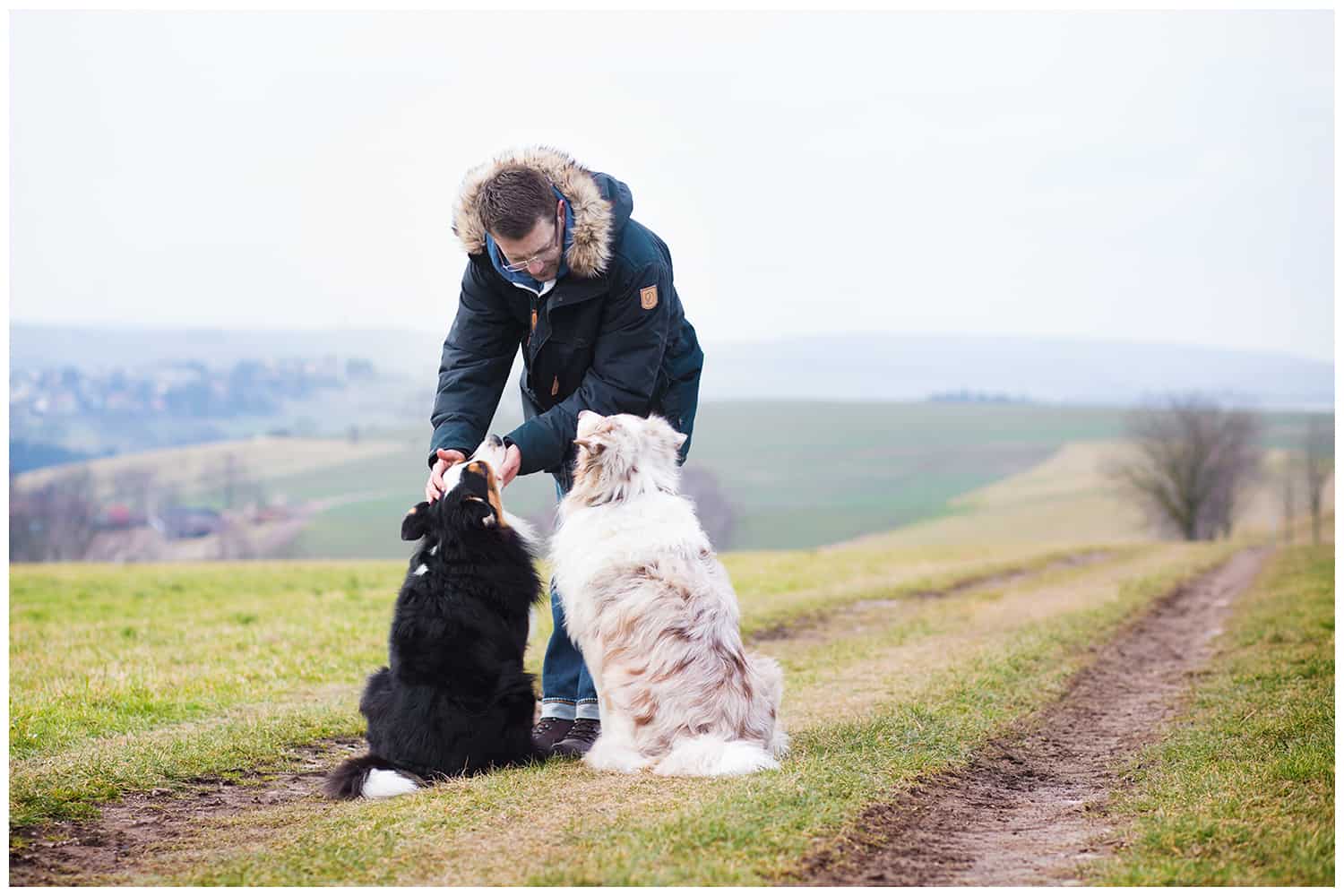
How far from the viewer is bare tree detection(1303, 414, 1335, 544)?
74812 mm

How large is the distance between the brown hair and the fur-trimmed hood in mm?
162

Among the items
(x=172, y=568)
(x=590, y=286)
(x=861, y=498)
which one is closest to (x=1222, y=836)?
(x=590, y=286)

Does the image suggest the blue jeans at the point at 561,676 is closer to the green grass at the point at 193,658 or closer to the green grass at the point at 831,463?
the green grass at the point at 193,658

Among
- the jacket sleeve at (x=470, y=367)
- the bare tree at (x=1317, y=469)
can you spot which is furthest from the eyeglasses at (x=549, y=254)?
the bare tree at (x=1317, y=469)

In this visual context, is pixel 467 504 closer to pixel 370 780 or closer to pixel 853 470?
pixel 370 780

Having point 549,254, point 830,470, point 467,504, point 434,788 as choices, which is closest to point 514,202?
point 549,254

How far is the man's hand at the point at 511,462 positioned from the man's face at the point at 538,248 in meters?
0.99

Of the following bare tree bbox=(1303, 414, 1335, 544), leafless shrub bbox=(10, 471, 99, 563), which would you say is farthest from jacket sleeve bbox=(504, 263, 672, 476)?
bare tree bbox=(1303, 414, 1335, 544)

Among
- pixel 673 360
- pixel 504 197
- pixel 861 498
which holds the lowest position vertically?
pixel 861 498

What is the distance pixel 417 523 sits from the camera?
659 centimetres

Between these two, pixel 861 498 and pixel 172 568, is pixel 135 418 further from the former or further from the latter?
pixel 172 568

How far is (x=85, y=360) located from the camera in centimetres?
12288

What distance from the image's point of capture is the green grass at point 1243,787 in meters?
4.59

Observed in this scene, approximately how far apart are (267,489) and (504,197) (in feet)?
279
